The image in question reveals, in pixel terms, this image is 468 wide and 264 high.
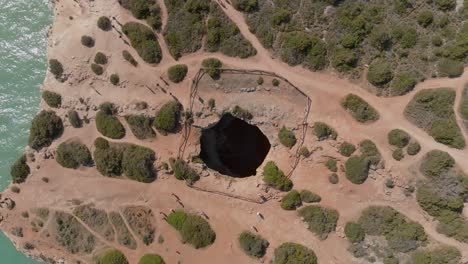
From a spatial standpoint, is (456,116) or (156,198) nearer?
(456,116)

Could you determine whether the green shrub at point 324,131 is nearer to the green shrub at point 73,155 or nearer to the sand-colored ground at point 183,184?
the sand-colored ground at point 183,184

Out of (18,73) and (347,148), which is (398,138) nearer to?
(347,148)

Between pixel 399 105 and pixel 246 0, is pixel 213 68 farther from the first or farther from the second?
pixel 399 105

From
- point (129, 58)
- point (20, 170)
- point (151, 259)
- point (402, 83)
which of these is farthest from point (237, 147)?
point (20, 170)

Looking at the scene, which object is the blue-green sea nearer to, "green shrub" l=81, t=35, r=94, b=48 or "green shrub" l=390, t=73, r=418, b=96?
"green shrub" l=81, t=35, r=94, b=48

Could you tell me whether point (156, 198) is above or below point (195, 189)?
below

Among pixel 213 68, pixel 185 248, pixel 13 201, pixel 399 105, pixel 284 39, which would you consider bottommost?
pixel 13 201

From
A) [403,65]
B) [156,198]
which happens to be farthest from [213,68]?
[403,65]

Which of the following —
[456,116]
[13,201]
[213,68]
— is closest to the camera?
[456,116]
